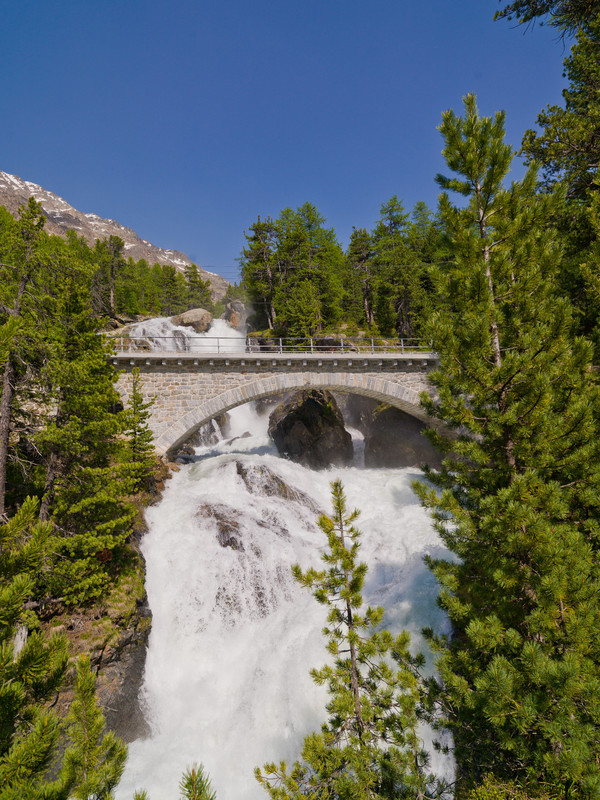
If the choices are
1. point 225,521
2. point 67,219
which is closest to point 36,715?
point 225,521

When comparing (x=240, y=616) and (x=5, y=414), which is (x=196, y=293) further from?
(x=5, y=414)

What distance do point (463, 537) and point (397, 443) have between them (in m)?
22.7

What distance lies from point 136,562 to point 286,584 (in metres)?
5.05

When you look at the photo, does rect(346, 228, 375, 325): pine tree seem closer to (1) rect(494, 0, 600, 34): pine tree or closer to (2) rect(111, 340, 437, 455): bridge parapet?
(2) rect(111, 340, 437, 455): bridge parapet

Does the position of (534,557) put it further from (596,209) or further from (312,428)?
(312,428)

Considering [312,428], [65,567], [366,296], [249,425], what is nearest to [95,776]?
[65,567]

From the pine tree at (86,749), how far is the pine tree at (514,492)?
3.99 metres

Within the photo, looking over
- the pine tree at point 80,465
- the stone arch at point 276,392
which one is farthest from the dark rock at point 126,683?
the stone arch at point 276,392

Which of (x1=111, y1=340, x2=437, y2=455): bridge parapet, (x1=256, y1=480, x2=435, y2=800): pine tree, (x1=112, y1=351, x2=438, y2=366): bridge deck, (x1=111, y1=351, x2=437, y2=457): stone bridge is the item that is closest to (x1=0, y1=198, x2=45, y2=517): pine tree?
(x1=256, y1=480, x2=435, y2=800): pine tree

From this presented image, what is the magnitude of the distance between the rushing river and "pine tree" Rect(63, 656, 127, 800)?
6.96 meters

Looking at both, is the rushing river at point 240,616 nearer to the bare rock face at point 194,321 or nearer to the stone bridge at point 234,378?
the stone bridge at point 234,378

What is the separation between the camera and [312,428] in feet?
92.9

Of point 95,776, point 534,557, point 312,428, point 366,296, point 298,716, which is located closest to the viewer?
point 95,776

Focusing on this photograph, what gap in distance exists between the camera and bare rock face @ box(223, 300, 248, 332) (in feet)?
161
